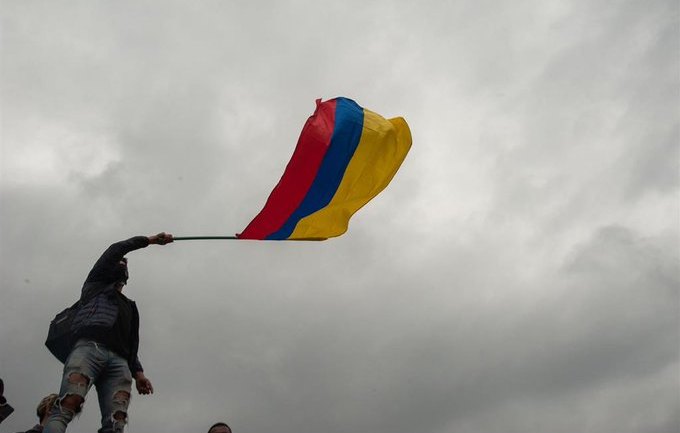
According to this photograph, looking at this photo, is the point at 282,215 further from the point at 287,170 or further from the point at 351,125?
the point at 351,125

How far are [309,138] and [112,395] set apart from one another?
680cm

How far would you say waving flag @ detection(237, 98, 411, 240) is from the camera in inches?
491

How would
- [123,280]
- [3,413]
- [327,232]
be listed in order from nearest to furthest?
[3,413], [123,280], [327,232]

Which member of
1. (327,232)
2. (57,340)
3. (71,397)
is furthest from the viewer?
(327,232)

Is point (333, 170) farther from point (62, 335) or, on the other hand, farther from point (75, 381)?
point (75, 381)

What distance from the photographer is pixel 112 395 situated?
25.6ft

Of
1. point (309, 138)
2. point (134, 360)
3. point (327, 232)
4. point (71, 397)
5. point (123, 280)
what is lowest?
point (71, 397)

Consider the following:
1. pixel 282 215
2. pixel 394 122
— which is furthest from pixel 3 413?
pixel 394 122

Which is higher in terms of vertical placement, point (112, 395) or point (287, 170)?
point (287, 170)

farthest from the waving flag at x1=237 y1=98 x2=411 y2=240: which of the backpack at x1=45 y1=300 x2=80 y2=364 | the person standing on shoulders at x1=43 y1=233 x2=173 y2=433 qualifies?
the backpack at x1=45 y1=300 x2=80 y2=364

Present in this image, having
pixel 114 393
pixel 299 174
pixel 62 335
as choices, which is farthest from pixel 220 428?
pixel 299 174

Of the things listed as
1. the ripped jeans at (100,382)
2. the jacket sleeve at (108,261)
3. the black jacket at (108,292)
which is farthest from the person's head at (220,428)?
the jacket sleeve at (108,261)

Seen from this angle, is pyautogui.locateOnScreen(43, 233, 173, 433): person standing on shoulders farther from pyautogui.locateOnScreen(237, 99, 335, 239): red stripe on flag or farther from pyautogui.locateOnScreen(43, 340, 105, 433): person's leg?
pyautogui.locateOnScreen(237, 99, 335, 239): red stripe on flag

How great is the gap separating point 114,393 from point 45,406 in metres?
0.84
